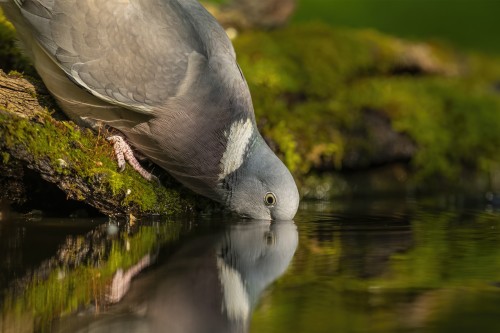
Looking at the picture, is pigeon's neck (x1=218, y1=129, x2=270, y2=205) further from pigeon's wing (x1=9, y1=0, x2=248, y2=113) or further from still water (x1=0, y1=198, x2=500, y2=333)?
pigeon's wing (x1=9, y1=0, x2=248, y2=113)

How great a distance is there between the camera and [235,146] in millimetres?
5777

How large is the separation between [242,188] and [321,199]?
198 centimetres

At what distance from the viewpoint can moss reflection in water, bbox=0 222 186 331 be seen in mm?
3279

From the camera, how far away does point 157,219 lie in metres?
6.02

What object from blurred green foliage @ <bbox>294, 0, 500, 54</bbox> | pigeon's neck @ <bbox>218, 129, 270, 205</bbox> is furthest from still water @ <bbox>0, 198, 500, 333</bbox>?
blurred green foliage @ <bbox>294, 0, 500, 54</bbox>

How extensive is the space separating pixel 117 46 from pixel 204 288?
225cm

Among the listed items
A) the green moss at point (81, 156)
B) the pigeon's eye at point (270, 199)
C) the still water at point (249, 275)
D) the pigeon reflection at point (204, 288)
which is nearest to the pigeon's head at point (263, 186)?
the pigeon's eye at point (270, 199)

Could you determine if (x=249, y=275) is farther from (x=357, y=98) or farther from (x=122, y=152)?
(x=357, y=98)

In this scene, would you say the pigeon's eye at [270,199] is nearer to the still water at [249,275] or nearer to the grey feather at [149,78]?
the grey feather at [149,78]

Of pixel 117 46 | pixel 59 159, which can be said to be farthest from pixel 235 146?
pixel 59 159

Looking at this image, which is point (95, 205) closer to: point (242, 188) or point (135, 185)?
point (135, 185)

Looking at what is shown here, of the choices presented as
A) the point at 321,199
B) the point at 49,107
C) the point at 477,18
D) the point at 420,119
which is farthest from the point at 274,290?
the point at 477,18

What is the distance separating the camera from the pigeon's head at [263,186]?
5.83 m

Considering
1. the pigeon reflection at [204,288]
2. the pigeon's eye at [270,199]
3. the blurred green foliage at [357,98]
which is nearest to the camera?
the pigeon reflection at [204,288]
